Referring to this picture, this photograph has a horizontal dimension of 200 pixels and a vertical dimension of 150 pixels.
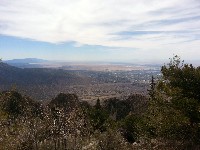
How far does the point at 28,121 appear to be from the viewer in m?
27.6

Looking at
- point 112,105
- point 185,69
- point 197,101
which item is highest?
point 185,69

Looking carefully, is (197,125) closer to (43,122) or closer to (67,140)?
(67,140)

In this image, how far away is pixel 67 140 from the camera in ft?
93.1

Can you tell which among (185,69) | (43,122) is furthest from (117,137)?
(43,122)

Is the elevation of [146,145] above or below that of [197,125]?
below

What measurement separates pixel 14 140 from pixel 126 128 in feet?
43.8

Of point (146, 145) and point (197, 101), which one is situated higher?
point (197, 101)

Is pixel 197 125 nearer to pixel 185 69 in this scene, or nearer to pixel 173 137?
pixel 173 137

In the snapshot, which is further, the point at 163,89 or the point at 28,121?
the point at 28,121

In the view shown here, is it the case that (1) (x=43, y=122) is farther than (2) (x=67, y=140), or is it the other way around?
(1) (x=43, y=122)

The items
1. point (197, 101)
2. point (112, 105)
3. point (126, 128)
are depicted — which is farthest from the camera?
point (112, 105)

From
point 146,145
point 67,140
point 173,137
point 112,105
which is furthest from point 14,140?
point 112,105

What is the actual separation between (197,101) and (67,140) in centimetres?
1170

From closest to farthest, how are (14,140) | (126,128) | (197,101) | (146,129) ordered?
(197,101) → (14,140) → (146,129) → (126,128)
